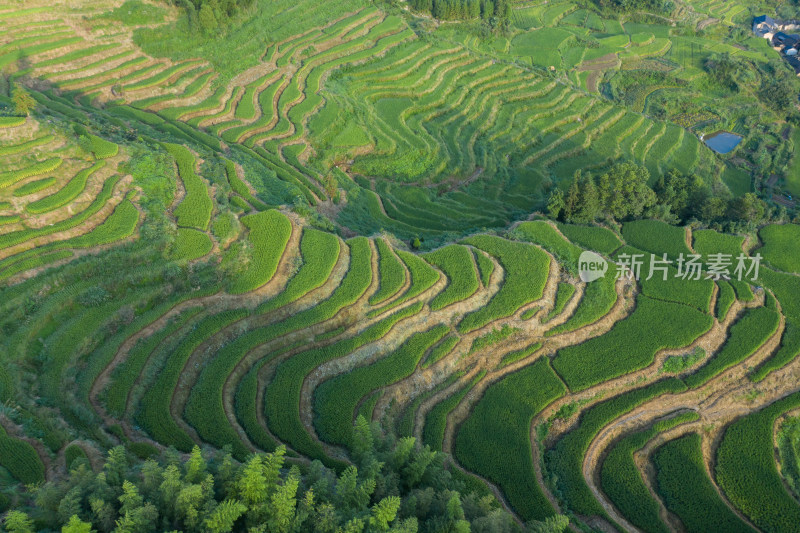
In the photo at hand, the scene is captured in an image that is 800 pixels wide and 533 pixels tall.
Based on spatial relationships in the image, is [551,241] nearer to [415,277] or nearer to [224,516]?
[415,277]

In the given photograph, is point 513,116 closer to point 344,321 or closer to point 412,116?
point 412,116

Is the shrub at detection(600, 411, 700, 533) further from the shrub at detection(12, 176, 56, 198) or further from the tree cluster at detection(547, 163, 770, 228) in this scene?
the shrub at detection(12, 176, 56, 198)

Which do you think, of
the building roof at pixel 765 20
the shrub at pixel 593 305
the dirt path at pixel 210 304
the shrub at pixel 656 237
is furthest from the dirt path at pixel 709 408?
the building roof at pixel 765 20

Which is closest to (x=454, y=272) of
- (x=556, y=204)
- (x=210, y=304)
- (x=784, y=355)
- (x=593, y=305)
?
(x=593, y=305)

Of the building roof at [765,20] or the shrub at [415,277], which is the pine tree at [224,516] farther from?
the building roof at [765,20]

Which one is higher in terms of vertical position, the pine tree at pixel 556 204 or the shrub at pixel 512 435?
the pine tree at pixel 556 204

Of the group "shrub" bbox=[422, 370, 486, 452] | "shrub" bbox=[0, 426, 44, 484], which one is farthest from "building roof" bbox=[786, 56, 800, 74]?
"shrub" bbox=[0, 426, 44, 484]

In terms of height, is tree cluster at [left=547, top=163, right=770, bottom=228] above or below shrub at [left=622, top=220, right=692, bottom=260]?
above
